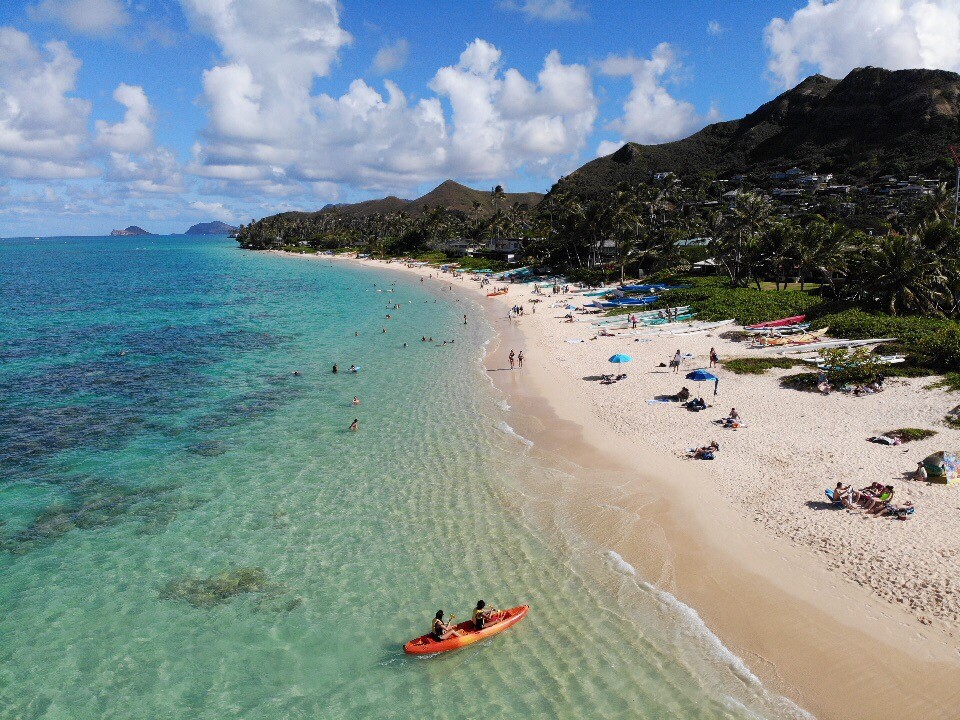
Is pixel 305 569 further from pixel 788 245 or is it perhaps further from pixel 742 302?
pixel 788 245

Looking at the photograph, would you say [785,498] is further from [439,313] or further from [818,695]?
[439,313]

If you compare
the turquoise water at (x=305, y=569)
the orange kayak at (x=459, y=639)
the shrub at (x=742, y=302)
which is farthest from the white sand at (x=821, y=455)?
the shrub at (x=742, y=302)

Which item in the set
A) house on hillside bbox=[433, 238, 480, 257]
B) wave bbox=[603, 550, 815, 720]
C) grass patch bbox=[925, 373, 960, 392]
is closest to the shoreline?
wave bbox=[603, 550, 815, 720]

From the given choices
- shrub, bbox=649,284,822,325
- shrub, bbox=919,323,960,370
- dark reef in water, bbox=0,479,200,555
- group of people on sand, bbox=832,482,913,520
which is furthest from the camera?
shrub, bbox=649,284,822,325

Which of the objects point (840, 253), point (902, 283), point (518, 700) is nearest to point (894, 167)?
point (840, 253)

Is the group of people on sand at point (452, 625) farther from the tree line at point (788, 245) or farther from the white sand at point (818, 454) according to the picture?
the tree line at point (788, 245)

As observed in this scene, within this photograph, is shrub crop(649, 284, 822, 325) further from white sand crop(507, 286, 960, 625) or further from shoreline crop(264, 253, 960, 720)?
shoreline crop(264, 253, 960, 720)

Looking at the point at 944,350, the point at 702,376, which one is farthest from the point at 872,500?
the point at 944,350
